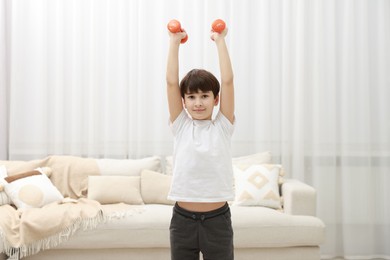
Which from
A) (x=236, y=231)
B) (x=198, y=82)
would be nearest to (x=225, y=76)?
(x=198, y=82)

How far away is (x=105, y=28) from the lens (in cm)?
397

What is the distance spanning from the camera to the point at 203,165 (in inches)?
74.8

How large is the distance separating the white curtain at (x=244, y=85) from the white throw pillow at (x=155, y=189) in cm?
47

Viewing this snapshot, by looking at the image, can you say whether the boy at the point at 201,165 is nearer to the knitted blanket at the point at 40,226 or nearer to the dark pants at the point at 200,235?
the dark pants at the point at 200,235

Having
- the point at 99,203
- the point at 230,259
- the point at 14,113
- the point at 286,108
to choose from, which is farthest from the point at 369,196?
the point at 14,113

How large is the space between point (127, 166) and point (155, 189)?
0.29 metres

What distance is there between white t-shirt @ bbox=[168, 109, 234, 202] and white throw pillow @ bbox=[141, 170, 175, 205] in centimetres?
155

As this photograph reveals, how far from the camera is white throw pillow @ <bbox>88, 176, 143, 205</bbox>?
11.3 feet

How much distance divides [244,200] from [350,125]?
3.92ft

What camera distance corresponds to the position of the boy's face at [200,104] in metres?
1.96

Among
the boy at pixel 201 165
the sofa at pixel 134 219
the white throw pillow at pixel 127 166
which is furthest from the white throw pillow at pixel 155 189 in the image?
the boy at pixel 201 165

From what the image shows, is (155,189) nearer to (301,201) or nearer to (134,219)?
(134,219)

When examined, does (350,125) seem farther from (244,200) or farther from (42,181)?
(42,181)

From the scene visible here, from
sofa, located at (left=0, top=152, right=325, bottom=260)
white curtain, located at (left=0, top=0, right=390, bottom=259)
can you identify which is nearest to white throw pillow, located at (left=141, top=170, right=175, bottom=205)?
sofa, located at (left=0, top=152, right=325, bottom=260)
